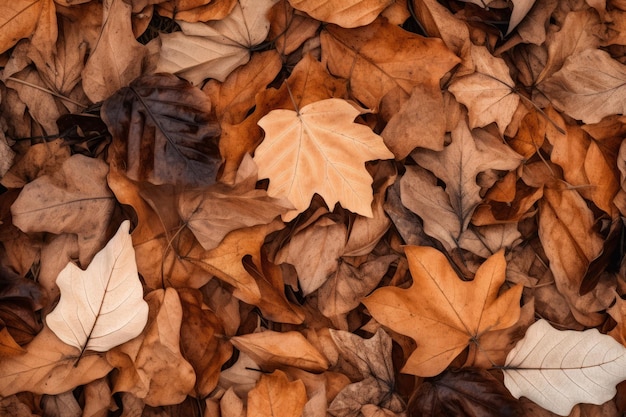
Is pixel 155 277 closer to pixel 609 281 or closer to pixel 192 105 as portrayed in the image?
pixel 192 105

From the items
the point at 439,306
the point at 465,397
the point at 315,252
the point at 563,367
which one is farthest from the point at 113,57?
the point at 563,367

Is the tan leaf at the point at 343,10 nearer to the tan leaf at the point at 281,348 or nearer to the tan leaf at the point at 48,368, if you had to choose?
the tan leaf at the point at 281,348

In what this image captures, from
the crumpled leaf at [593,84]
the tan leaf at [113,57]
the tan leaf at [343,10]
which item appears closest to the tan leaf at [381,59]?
the tan leaf at [343,10]

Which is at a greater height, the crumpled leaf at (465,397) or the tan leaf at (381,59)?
the tan leaf at (381,59)

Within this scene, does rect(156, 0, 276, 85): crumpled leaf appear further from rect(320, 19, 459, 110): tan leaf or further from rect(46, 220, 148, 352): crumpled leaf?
rect(46, 220, 148, 352): crumpled leaf

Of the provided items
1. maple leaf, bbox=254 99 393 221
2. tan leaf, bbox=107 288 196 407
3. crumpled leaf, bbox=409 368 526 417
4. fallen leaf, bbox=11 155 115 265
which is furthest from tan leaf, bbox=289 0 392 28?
crumpled leaf, bbox=409 368 526 417

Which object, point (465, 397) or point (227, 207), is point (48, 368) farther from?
point (465, 397)

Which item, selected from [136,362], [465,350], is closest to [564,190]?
[465,350]
